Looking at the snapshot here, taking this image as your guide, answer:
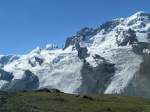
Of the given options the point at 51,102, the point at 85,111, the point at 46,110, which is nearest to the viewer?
the point at 46,110

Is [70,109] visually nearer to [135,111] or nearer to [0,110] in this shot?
[135,111]

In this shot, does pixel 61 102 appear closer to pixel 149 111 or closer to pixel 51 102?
pixel 51 102

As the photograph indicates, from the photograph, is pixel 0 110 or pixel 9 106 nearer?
pixel 0 110

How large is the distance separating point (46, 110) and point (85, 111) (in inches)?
348

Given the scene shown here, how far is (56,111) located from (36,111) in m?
9.52

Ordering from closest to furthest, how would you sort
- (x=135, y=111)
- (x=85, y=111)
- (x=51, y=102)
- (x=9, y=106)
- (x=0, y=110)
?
1. (x=0, y=110)
2. (x=9, y=106)
3. (x=85, y=111)
4. (x=135, y=111)
5. (x=51, y=102)

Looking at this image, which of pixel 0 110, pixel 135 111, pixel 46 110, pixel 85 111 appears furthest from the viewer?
pixel 135 111

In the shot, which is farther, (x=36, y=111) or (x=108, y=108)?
(x=108, y=108)

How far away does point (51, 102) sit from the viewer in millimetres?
106438

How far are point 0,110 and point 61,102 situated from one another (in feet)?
115

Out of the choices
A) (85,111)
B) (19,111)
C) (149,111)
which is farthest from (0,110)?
(149,111)

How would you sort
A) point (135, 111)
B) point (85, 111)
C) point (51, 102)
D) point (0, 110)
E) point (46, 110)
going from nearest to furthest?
point (0, 110)
point (46, 110)
point (85, 111)
point (135, 111)
point (51, 102)

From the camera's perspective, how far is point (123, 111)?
97.4 m

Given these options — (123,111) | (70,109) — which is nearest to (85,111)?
(70,109)
